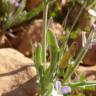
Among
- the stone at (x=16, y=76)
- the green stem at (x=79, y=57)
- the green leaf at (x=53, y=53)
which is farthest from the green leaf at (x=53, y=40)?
the stone at (x=16, y=76)

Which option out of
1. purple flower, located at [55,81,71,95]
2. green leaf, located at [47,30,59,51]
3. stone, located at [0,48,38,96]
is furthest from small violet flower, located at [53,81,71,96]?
stone, located at [0,48,38,96]

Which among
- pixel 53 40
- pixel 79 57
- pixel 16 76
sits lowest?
pixel 16 76

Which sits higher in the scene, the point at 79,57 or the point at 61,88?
the point at 79,57

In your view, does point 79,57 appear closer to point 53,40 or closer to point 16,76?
point 53,40

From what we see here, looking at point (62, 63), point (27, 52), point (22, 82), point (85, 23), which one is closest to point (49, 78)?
point (62, 63)

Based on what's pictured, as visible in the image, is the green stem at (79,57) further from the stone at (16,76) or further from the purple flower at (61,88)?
the stone at (16,76)

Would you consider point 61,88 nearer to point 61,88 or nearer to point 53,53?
point 61,88

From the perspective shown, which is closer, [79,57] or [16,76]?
[79,57]

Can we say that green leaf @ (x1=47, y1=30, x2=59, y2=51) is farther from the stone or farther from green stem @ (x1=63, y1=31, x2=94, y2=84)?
the stone

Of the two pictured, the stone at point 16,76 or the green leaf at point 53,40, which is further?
the stone at point 16,76

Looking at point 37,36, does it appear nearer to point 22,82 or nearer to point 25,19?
point 25,19

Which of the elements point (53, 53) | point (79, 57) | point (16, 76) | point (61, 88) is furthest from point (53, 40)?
point (16, 76)
